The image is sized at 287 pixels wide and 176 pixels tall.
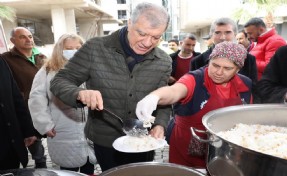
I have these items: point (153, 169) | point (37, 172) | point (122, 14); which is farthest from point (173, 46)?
point (122, 14)

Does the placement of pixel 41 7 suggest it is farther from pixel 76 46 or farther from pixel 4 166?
pixel 4 166

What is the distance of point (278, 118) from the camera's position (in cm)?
132

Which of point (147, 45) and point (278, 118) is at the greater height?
point (147, 45)

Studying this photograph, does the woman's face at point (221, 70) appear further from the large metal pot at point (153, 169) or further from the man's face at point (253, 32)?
the man's face at point (253, 32)

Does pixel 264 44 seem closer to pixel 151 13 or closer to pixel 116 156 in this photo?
pixel 151 13

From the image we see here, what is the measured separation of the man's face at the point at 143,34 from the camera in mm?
1358

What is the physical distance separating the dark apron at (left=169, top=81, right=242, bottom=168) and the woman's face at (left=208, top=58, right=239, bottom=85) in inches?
2.9

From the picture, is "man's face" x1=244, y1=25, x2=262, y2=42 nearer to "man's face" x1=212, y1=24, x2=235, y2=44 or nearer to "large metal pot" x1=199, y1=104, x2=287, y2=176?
"man's face" x1=212, y1=24, x2=235, y2=44

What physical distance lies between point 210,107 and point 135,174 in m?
0.84

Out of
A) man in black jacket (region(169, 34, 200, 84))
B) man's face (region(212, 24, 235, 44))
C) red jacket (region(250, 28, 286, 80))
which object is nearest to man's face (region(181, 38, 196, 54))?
man in black jacket (region(169, 34, 200, 84))

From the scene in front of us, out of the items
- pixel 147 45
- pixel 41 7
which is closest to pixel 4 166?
pixel 147 45

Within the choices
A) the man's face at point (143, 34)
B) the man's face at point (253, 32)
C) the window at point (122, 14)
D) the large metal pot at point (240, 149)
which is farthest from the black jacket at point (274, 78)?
the window at point (122, 14)

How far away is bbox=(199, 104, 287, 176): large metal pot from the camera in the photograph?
0.70m

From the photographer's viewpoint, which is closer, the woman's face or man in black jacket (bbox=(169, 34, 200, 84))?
the woman's face
